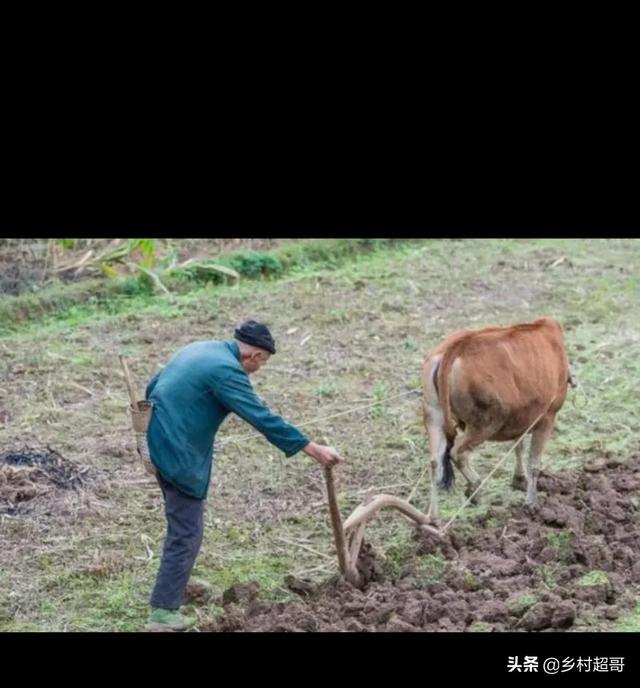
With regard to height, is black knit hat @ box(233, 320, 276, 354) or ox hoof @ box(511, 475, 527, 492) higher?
black knit hat @ box(233, 320, 276, 354)

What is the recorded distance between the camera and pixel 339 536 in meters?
7.80

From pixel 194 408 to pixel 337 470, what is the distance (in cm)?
276

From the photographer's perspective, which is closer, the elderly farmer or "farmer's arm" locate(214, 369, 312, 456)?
"farmer's arm" locate(214, 369, 312, 456)

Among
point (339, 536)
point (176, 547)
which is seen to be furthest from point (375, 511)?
point (176, 547)

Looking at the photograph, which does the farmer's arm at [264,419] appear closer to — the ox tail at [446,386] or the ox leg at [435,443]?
the ox tail at [446,386]

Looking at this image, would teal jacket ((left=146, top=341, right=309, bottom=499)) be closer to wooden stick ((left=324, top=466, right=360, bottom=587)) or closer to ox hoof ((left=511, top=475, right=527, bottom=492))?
wooden stick ((left=324, top=466, right=360, bottom=587))

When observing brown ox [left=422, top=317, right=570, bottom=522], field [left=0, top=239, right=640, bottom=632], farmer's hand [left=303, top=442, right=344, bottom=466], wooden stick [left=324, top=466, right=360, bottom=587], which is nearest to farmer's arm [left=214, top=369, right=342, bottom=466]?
farmer's hand [left=303, top=442, right=344, bottom=466]

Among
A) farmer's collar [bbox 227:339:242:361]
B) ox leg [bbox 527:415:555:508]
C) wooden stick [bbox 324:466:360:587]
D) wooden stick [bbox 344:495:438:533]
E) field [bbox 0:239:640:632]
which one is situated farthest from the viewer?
ox leg [bbox 527:415:555:508]

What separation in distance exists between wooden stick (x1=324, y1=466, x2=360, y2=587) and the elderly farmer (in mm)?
276

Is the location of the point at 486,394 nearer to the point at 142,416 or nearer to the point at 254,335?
the point at 254,335

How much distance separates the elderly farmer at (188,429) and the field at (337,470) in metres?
0.28

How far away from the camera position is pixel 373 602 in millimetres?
7668

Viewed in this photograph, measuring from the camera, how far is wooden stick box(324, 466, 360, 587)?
297 inches

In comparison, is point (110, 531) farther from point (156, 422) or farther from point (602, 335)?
point (602, 335)
